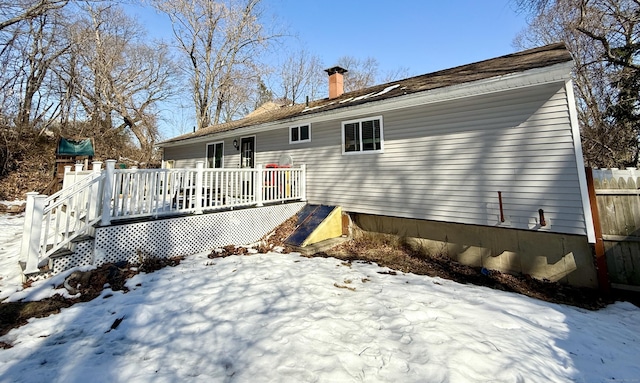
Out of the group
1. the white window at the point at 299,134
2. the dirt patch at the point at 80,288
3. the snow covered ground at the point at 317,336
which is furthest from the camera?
the white window at the point at 299,134

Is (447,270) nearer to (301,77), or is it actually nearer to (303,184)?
(303,184)

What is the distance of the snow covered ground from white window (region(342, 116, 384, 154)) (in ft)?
12.0

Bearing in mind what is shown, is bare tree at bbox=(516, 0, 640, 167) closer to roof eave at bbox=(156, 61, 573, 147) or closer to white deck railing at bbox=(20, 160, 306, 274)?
roof eave at bbox=(156, 61, 573, 147)

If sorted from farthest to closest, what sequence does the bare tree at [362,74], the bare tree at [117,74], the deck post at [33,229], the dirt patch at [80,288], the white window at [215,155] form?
the bare tree at [362,74], the bare tree at [117,74], the white window at [215,155], the deck post at [33,229], the dirt patch at [80,288]

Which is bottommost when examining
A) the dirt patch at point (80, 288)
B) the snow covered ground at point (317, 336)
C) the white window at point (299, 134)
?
the snow covered ground at point (317, 336)

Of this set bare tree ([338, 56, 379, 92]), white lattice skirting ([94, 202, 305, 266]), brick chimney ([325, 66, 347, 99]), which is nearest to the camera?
white lattice skirting ([94, 202, 305, 266])

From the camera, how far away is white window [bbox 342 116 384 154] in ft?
21.9

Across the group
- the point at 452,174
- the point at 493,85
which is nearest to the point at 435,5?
the point at 493,85

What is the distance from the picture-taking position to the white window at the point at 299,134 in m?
8.17

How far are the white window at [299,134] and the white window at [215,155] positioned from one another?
410 cm

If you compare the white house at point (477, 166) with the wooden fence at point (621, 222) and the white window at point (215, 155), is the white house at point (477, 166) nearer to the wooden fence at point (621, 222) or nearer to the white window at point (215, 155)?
the wooden fence at point (621, 222)

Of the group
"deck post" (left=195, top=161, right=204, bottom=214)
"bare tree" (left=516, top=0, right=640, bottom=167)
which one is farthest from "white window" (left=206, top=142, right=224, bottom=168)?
"bare tree" (left=516, top=0, right=640, bottom=167)

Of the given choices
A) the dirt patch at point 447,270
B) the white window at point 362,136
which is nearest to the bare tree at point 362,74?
the white window at point 362,136

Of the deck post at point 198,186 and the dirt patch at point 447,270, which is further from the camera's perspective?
the deck post at point 198,186
